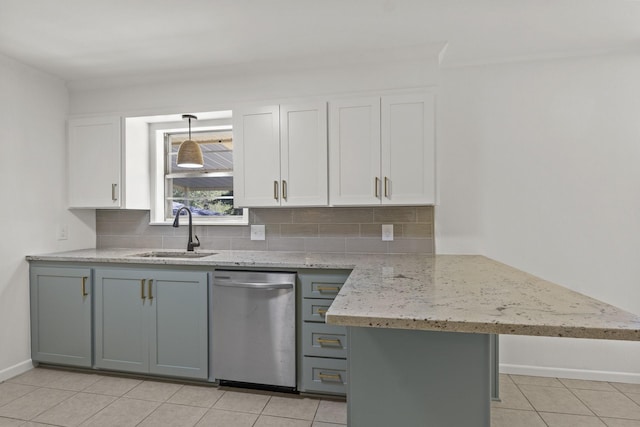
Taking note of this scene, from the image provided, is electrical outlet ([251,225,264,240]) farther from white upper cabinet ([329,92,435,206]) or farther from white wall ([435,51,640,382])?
white wall ([435,51,640,382])

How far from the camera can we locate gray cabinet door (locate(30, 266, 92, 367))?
2.68 metres

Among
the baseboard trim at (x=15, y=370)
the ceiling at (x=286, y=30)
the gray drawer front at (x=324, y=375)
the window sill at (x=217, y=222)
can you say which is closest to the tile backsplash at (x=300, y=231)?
the window sill at (x=217, y=222)

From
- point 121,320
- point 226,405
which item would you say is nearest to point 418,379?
point 226,405

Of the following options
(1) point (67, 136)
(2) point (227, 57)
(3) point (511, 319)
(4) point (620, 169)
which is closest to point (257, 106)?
(2) point (227, 57)

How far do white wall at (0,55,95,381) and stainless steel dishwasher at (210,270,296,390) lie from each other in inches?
65.0

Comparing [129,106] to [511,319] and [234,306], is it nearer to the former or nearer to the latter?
[234,306]

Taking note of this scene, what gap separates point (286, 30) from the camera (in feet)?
7.52

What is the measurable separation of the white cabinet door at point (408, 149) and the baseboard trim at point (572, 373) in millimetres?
1503

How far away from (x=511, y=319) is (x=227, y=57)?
103 inches

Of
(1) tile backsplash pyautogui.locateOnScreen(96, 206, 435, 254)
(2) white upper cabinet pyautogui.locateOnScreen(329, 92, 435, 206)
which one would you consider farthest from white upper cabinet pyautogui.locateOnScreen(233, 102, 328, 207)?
(1) tile backsplash pyautogui.locateOnScreen(96, 206, 435, 254)

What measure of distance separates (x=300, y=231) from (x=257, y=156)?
737mm

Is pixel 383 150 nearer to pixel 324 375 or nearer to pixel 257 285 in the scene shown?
pixel 257 285

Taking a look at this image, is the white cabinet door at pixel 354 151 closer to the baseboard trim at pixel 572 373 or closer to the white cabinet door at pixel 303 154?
the white cabinet door at pixel 303 154

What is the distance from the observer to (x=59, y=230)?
3.01 metres
